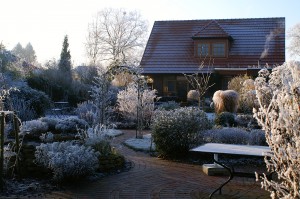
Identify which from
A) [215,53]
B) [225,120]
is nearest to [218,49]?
[215,53]

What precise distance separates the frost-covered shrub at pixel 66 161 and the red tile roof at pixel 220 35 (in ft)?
62.8

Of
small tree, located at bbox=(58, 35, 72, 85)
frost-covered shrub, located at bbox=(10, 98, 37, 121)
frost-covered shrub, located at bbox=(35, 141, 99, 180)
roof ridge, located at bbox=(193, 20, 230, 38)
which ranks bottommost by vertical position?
frost-covered shrub, located at bbox=(35, 141, 99, 180)

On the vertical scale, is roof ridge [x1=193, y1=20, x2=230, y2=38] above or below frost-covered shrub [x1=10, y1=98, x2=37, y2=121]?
above

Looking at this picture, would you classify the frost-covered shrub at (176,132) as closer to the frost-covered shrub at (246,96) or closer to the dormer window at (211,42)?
the frost-covered shrub at (246,96)

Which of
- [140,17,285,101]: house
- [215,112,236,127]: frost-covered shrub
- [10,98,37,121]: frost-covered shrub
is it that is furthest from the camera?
[140,17,285,101]: house

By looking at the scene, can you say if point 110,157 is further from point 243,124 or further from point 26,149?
point 243,124

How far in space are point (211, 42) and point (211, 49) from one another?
1.53 feet

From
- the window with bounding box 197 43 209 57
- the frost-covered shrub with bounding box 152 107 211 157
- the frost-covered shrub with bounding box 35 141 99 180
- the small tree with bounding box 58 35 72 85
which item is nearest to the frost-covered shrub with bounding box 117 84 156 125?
the frost-covered shrub with bounding box 152 107 211 157

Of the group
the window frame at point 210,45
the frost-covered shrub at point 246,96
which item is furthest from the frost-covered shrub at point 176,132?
the window frame at point 210,45

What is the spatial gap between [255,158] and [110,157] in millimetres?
3364

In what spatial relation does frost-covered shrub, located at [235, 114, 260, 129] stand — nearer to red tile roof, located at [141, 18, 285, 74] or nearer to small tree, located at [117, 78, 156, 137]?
small tree, located at [117, 78, 156, 137]

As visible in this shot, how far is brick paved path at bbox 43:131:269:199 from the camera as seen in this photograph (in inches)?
247

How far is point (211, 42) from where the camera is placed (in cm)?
2664

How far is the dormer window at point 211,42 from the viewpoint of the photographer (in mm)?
26359
